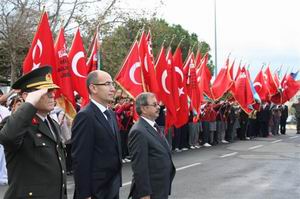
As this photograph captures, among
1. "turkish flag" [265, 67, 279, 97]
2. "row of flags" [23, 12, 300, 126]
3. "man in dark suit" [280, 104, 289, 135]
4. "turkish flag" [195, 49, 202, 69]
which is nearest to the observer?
"row of flags" [23, 12, 300, 126]

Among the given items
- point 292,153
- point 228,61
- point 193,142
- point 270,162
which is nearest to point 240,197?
point 270,162

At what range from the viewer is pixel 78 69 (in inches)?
465

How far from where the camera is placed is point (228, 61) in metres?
21.6

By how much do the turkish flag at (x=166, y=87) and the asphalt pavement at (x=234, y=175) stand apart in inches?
48.7

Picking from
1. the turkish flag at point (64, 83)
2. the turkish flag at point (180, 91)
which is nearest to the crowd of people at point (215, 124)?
the turkish flag at point (180, 91)

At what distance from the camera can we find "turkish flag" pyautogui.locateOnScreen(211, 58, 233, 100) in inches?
808

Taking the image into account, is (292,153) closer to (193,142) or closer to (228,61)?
Result: (193,142)

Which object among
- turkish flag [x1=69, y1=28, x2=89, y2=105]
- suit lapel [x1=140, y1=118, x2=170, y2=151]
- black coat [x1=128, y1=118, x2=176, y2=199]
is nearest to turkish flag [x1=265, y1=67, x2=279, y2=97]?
turkish flag [x1=69, y1=28, x2=89, y2=105]

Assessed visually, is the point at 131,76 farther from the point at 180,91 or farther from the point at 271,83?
the point at 271,83

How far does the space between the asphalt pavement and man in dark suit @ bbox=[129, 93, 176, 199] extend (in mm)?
3880

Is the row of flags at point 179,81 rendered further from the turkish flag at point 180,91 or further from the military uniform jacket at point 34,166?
the military uniform jacket at point 34,166

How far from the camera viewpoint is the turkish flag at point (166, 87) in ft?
47.4

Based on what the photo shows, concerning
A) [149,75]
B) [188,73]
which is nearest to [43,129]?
[149,75]

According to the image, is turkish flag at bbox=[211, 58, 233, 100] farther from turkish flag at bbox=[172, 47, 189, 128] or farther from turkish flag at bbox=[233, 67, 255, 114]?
turkish flag at bbox=[172, 47, 189, 128]
